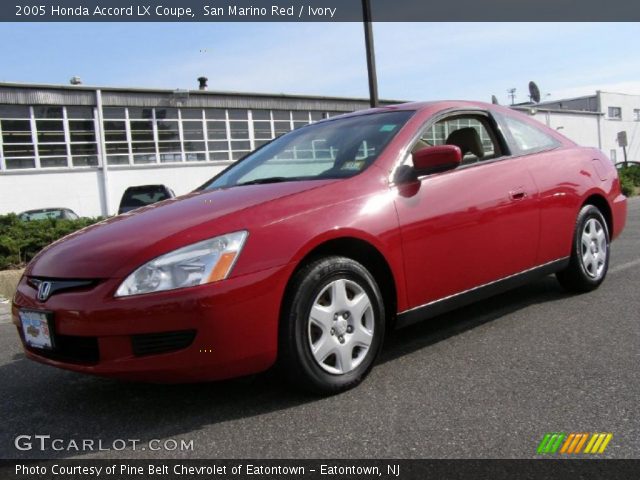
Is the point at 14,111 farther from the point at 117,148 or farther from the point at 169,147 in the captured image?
the point at 169,147

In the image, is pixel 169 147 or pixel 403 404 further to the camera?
pixel 169 147

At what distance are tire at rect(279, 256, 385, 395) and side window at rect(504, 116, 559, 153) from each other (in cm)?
184

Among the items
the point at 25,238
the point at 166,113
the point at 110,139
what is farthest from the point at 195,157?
the point at 25,238

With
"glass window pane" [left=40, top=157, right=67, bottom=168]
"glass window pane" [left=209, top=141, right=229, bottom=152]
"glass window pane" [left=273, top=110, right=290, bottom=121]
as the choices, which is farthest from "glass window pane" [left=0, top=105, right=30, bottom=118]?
"glass window pane" [left=273, top=110, right=290, bottom=121]

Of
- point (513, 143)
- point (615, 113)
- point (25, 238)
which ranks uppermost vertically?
point (615, 113)

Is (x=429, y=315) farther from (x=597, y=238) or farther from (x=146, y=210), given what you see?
(x=597, y=238)

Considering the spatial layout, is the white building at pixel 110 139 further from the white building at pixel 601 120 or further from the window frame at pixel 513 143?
the white building at pixel 601 120

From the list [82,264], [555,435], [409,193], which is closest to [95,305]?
[82,264]

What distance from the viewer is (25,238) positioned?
30.6 feet

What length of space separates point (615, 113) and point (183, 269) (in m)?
52.4

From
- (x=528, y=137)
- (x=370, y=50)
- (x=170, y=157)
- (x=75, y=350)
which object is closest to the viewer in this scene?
(x=75, y=350)

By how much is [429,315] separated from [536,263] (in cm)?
113

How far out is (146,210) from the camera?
3418 millimetres

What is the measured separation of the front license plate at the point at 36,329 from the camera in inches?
109
